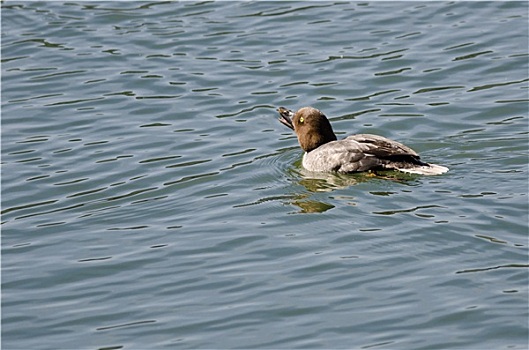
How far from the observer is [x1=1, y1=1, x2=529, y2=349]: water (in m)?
8.70

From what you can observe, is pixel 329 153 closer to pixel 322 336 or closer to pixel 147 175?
pixel 147 175

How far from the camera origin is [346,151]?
12.2 metres

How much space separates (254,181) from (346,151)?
3.47 ft

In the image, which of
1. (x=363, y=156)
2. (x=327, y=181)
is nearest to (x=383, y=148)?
(x=363, y=156)

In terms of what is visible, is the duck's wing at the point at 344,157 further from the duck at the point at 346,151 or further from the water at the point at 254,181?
the water at the point at 254,181

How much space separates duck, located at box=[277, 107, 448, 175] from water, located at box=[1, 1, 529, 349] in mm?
148

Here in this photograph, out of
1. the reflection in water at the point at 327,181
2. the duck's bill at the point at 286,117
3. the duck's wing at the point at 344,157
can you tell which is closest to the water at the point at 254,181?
the reflection in water at the point at 327,181

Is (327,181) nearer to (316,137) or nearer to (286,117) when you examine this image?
(316,137)

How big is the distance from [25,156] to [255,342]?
6.37 m

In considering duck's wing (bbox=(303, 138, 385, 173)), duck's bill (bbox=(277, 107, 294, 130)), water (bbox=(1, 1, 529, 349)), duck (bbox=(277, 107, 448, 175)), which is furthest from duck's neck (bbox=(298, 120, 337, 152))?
duck's bill (bbox=(277, 107, 294, 130))

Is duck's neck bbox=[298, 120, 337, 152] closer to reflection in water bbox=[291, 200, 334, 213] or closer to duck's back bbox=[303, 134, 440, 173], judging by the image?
duck's back bbox=[303, 134, 440, 173]

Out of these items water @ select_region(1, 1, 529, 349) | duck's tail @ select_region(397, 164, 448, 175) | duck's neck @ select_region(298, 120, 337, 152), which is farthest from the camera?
duck's neck @ select_region(298, 120, 337, 152)

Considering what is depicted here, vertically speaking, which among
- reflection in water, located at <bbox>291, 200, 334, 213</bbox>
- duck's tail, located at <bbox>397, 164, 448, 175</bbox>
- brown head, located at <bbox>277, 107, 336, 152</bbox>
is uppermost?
brown head, located at <bbox>277, 107, 336, 152</bbox>

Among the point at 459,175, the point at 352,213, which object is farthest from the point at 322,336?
the point at 459,175
